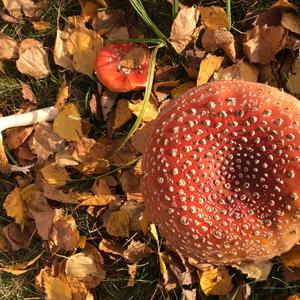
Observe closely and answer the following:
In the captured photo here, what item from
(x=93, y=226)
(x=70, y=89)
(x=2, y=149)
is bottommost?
(x=93, y=226)

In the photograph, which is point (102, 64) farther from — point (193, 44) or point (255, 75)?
point (255, 75)

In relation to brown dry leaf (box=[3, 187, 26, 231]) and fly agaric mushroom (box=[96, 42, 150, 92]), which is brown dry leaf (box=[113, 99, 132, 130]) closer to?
fly agaric mushroom (box=[96, 42, 150, 92])

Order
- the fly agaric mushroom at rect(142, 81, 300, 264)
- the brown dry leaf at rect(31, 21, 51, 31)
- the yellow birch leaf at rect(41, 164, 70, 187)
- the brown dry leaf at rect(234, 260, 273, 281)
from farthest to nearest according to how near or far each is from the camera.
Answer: the brown dry leaf at rect(31, 21, 51, 31)
the yellow birch leaf at rect(41, 164, 70, 187)
the brown dry leaf at rect(234, 260, 273, 281)
the fly agaric mushroom at rect(142, 81, 300, 264)

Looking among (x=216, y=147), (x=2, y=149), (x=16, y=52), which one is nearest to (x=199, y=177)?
(x=216, y=147)

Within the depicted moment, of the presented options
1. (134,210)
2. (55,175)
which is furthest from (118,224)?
(55,175)

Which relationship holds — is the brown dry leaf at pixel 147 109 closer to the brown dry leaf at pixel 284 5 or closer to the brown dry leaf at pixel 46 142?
the brown dry leaf at pixel 46 142

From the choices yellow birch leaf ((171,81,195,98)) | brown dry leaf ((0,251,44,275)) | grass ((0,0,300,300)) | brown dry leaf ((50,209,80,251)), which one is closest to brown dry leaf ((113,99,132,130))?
grass ((0,0,300,300))

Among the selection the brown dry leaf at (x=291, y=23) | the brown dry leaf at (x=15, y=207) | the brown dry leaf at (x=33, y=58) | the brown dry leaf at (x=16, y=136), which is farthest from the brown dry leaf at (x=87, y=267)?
the brown dry leaf at (x=291, y=23)
